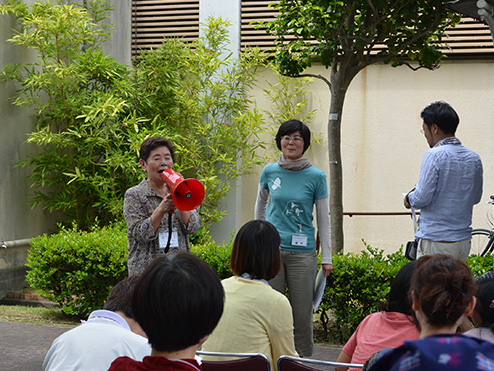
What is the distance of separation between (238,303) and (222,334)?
0.50 ft

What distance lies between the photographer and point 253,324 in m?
2.82

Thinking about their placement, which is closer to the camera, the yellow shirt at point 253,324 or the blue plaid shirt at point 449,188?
the yellow shirt at point 253,324

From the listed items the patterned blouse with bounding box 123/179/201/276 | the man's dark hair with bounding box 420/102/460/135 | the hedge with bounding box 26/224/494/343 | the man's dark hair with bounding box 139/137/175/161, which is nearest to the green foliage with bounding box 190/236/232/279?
the hedge with bounding box 26/224/494/343

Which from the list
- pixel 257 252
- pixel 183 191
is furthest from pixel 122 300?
pixel 183 191

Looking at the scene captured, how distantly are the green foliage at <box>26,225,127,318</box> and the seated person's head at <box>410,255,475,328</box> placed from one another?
4.59 metres

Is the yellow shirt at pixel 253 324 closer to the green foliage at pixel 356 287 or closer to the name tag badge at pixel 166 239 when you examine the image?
the name tag badge at pixel 166 239

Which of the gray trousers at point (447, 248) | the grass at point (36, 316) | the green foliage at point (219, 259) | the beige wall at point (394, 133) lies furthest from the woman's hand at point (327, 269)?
the beige wall at point (394, 133)

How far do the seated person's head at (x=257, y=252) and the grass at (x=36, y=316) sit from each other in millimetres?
3855

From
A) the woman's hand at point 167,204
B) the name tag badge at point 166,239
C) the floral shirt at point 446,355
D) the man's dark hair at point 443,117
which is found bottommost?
the name tag badge at point 166,239

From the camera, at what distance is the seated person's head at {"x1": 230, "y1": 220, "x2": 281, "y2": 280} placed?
119 inches

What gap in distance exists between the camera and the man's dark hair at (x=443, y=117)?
3961mm

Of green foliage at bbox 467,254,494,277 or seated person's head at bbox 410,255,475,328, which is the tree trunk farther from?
seated person's head at bbox 410,255,475,328

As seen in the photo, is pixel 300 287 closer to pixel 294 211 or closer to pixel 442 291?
pixel 294 211

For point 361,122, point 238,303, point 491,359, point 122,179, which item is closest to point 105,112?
point 122,179
